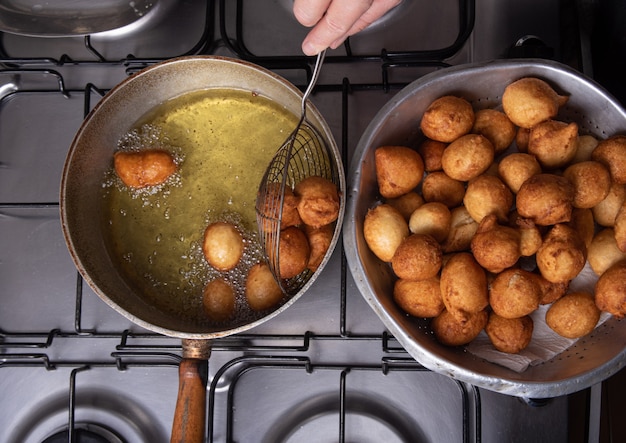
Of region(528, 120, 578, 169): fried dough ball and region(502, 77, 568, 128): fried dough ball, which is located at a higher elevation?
region(502, 77, 568, 128): fried dough ball

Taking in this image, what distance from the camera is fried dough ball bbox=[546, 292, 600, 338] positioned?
692 millimetres

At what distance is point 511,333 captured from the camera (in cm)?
69

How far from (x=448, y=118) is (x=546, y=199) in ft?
0.53

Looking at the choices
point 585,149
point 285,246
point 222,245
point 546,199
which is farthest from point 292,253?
point 585,149

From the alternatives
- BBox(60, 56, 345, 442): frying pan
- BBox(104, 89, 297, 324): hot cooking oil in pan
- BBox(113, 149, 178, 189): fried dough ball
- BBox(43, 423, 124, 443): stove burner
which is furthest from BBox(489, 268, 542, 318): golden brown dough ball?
BBox(43, 423, 124, 443): stove burner

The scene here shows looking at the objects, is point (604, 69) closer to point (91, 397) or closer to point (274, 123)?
point (274, 123)

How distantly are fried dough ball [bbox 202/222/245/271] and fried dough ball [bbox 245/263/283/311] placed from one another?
42 mm

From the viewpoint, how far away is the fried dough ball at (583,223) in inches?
28.5

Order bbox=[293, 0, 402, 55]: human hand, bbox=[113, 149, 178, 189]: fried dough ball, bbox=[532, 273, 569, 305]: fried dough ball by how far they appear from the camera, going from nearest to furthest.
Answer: bbox=[293, 0, 402, 55]: human hand, bbox=[532, 273, 569, 305]: fried dough ball, bbox=[113, 149, 178, 189]: fried dough ball

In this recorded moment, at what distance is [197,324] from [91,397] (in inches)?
9.2

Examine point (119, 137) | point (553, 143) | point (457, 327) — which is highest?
point (119, 137)

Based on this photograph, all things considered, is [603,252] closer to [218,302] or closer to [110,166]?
[218,302]

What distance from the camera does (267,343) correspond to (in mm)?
839

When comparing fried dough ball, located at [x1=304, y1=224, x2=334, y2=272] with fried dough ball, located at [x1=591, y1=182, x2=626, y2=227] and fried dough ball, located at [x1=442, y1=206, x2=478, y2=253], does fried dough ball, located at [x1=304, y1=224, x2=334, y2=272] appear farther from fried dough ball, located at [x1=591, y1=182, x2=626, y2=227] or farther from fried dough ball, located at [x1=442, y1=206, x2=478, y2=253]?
fried dough ball, located at [x1=591, y1=182, x2=626, y2=227]
